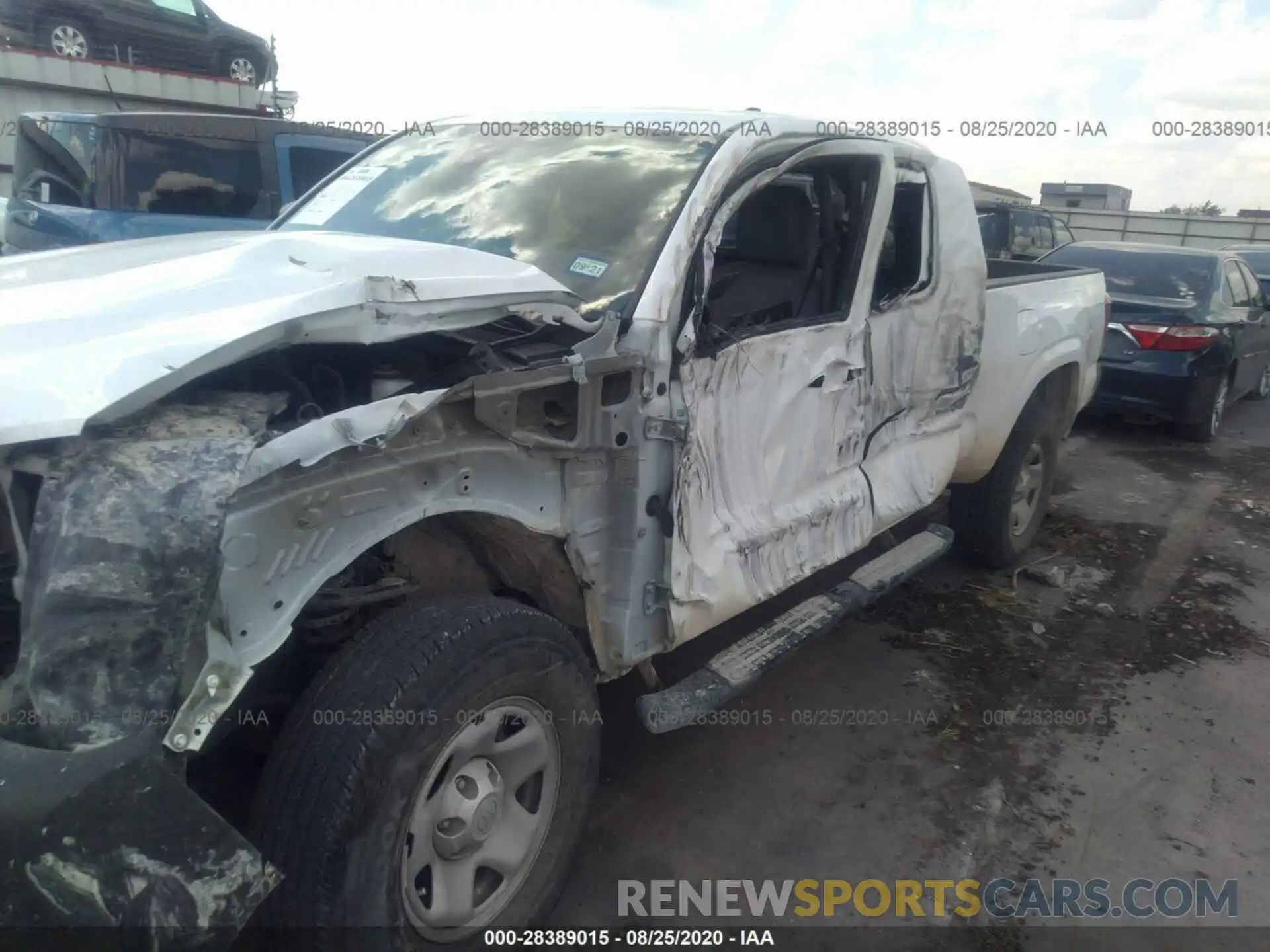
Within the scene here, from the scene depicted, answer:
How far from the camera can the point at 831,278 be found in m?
3.35

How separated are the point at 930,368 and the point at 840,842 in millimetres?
1883

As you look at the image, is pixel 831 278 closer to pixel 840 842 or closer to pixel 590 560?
pixel 590 560

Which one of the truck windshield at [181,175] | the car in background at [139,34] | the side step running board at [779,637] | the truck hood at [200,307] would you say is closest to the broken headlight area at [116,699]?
the truck hood at [200,307]

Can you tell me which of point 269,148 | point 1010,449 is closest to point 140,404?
point 1010,449

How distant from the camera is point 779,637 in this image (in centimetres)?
314

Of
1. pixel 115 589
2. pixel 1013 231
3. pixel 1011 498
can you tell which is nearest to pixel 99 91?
pixel 1013 231

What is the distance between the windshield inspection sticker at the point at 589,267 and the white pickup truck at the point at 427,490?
31mm

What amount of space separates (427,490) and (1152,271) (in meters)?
7.84

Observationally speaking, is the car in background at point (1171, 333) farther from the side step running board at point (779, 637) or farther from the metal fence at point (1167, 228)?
the metal fence at point (1167, 228)

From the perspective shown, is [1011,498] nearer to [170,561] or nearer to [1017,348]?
[1017,348]

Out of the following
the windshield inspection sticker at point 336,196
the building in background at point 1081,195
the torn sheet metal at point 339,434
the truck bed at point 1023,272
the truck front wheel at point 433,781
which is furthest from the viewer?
the building in background at point 1081,195

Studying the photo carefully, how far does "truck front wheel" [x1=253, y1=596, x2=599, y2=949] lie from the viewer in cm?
180

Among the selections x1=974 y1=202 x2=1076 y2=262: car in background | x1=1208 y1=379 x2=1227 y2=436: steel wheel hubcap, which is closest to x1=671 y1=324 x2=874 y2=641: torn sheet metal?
x1=1208 y1=379 x2=1227 y2=436: steel wheel hubcap

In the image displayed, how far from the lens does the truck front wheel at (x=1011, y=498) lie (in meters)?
4.71
